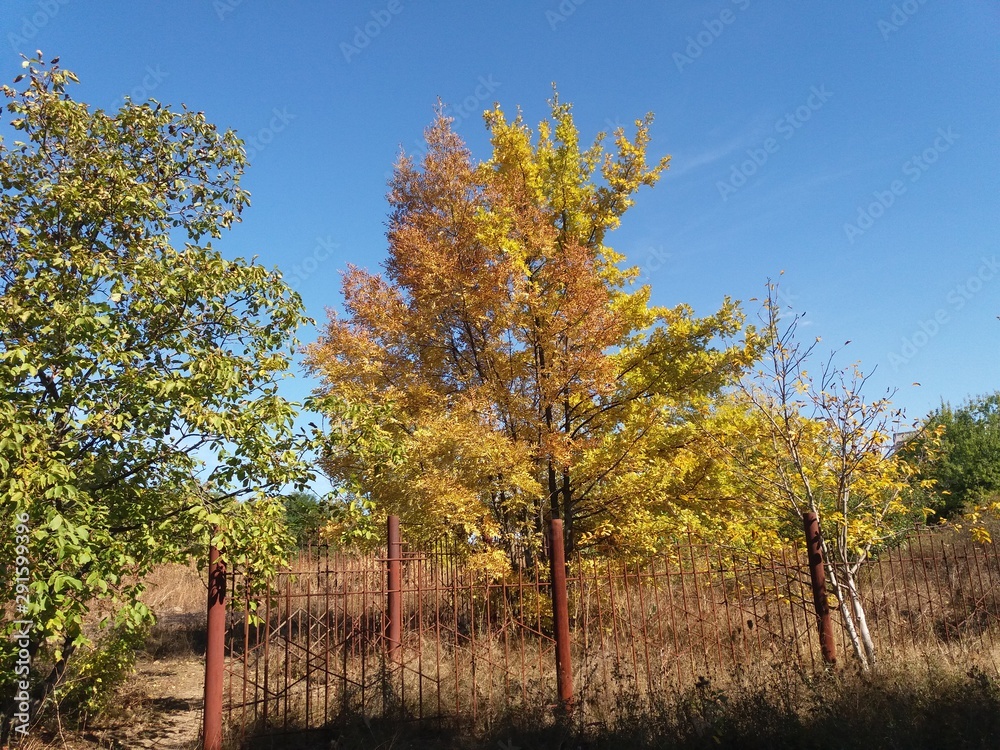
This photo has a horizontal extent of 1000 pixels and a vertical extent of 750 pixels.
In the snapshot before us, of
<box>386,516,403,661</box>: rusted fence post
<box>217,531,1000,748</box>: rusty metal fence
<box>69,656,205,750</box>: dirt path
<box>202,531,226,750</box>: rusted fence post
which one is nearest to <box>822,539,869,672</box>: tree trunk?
<box>217,531,1000,748</box>: rusty metal fence

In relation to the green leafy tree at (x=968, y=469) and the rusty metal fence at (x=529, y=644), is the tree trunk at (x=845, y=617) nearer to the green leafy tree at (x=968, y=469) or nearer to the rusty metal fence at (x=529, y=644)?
the rusty metal fence at (x=529, y=644)

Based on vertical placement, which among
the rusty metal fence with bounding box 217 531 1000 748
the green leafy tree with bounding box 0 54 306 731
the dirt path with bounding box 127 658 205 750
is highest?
the green leafy tree with bounding box 0 54 306 731

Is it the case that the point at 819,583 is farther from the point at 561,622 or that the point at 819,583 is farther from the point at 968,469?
the point at 968,469

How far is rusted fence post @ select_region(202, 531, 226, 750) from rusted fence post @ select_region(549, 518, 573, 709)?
3378 mm

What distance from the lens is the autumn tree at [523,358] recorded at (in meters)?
9.58

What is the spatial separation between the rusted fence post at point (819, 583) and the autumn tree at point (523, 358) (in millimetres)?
2050

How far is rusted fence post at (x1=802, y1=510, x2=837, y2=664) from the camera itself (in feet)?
25.6

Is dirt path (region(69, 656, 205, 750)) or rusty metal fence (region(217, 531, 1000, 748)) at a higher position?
rusty metal fence (region(217, 531, 1000, 748))

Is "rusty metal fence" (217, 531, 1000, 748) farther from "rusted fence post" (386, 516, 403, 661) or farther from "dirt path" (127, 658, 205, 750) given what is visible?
"dirt path" (127, 658, 205, 750)

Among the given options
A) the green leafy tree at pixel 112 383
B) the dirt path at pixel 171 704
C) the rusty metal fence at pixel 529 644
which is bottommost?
the dirt path at pixel 171 704

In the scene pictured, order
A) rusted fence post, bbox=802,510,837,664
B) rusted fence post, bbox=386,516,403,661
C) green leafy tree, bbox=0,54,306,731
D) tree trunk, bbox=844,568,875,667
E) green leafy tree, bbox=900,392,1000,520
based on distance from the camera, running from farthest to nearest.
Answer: green leafy tree, bbox=900,392,1000,520
rusted fence post, bbox=386,516,403,661
rusted fence post, bbox=802,510,837,664
tree trunk, bbox=844,568,875,667
green leafy tree, bbox=0,54,306,731

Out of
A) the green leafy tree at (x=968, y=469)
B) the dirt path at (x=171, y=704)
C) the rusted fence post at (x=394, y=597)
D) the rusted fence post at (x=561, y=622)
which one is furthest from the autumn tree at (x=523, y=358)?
the green leafy tree at (x=968, y=469)

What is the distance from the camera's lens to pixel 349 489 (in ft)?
22.5

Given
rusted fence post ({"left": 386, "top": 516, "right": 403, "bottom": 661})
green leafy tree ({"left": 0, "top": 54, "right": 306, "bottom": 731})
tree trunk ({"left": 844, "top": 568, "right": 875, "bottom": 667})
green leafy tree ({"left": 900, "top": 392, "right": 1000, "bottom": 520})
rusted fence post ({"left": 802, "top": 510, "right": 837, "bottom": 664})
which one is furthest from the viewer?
green leafy tree ({"left": 900, "top": 392, "right": 1000, "bottom": 520})
